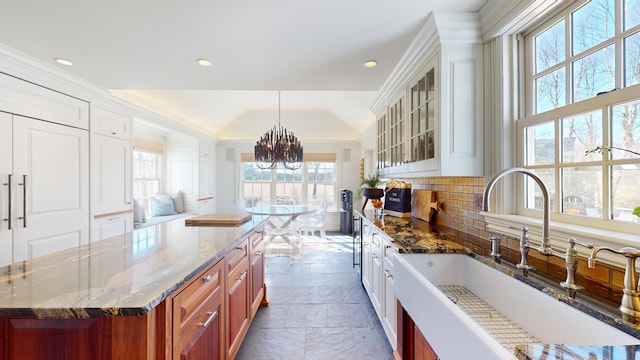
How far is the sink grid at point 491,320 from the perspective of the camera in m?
0.94

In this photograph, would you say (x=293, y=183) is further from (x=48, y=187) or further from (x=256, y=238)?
(x=48, y=187)

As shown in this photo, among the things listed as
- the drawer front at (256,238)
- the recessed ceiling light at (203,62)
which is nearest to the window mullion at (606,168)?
the drawer front at (256,238)

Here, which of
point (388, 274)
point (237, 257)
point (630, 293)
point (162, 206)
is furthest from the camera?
point (162, 206)

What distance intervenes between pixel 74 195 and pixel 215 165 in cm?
370

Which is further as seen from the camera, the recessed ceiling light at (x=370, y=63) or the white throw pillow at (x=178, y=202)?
the white throw pillow at (x=178, y=202)

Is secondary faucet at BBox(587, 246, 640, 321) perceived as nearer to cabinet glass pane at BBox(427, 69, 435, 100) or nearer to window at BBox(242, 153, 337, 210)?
cabinet glass pane at BBox(427, 69, 435, 100)

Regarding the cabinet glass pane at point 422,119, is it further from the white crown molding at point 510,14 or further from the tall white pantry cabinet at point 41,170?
the tall white pantry cabinet at point 41,170

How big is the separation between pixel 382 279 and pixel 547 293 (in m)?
1.26

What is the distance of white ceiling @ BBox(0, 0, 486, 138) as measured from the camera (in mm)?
1561

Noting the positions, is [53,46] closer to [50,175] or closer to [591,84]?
[50,175]

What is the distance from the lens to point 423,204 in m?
2.47

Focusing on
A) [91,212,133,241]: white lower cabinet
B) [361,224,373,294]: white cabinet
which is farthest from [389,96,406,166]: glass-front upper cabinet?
[91,212,133,241]: white lower cabinet

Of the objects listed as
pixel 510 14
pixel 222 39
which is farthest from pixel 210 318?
pixel 510 14

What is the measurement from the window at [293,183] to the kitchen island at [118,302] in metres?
4.86
